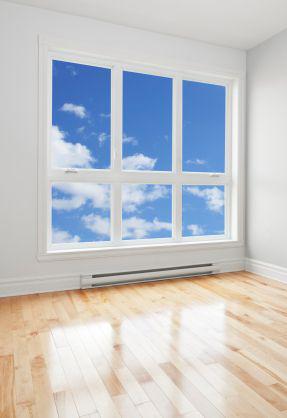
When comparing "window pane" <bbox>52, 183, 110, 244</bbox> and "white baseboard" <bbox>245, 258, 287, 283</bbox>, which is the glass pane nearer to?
"window pane" <bbox>52, 183, 110, 244</bbox>

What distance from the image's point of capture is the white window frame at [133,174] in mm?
3354

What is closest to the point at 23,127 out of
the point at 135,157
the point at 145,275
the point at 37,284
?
the point at 135,157

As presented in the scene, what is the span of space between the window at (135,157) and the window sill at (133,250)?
0.11 metres

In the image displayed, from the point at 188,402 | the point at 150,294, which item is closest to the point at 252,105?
the point at 150,294

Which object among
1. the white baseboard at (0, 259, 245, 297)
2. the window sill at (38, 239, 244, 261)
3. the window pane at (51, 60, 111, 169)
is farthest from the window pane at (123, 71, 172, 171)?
the white baseboard at (0, 259, 245, 297)

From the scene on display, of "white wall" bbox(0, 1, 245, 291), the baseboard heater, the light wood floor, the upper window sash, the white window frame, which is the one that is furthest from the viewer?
the upper window sash

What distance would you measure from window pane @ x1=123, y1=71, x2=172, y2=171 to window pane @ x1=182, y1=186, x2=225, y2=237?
1.53 ft

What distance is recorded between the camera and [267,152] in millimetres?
4012

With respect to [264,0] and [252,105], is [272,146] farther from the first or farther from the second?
[264,0]

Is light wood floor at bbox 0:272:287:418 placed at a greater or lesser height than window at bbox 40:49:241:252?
lesser

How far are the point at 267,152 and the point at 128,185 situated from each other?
5.47 feet

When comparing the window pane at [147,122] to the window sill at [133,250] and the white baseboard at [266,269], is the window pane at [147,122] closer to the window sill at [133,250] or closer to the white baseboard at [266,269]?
the window sill at [133,250]

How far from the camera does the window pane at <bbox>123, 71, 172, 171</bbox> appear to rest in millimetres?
3834

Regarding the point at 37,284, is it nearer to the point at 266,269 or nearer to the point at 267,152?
the point at 266,269
